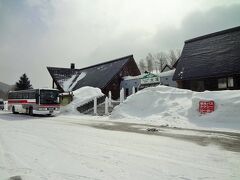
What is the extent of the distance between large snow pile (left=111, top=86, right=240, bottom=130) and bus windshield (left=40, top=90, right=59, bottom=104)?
8445 millimetres

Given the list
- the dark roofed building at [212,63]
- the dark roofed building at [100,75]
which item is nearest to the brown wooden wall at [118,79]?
the dark roofed building at [100,75]

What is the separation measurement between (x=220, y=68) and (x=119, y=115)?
456 inches

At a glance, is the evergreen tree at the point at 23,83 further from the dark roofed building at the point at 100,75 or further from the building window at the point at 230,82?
the building window at the point at 230,82

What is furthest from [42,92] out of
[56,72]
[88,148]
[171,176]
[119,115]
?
[56,72]

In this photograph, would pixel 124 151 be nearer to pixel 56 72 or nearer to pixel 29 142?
pixel 29 142

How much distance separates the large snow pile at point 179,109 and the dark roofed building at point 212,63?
7.36 meters

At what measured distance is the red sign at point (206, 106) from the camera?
1548 centimetres

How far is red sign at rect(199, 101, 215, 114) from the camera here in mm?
15484

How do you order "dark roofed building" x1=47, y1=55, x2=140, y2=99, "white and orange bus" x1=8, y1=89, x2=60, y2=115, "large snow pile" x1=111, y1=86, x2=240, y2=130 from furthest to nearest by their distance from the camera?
"dark roofed building" x1=47, y1=55, x2=140, y2=99 < "white and orange bus" x1=8, y1=89, x2=60, y2=115 < "large snow pile" x1=111, y1=86, x2=240, y2=130

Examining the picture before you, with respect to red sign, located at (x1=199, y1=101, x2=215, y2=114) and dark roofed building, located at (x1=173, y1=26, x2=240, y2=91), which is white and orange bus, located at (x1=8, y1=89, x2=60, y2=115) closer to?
dark roofed building, located at (x1=173, y1=26, x2=240, y2=91)

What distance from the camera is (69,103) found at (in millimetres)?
28859

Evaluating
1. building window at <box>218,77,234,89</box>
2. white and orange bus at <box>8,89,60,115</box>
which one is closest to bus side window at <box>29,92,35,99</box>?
white and orange bus at <box>8,89,60,115</box>

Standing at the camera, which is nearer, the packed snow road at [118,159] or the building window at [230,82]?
the packed snow road at [118,159]

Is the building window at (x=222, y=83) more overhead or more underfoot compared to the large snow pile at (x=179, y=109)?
more overhead
